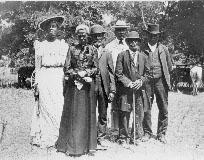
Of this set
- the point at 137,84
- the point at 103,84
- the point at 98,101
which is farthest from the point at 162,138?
the point at 103,84

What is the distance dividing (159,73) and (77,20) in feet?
38.8

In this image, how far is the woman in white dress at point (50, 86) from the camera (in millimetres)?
6641

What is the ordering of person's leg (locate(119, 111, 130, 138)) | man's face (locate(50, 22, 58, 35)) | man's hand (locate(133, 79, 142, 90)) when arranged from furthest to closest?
person's leg (locate(119, 111, 130, 138))
man's hand (locate(133, 79, 142, 90))
man's face (locate(50, 22, 58, 35))

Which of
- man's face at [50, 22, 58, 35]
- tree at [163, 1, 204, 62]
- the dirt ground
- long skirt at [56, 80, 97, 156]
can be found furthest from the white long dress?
tree at [163, 1, 204, 62]

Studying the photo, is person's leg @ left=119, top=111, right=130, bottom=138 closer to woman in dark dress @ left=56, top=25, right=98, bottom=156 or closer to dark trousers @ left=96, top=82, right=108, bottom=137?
dark trousers @ left=96, top=82, right=108, bottom=137

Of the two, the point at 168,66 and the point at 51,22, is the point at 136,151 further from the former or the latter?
the point at 51,22

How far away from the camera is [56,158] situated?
5.83 m

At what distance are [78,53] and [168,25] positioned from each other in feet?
52.1

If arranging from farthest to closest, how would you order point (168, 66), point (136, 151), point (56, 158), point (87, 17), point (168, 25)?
1. point (168, 25)
2. point (87, 17)
3. point (168, 66)
4. point (136, 151)
5. point (56, 158)

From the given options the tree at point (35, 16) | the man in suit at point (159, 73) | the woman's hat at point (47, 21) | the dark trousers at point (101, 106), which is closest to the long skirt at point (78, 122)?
the dark trousers at point (101, 106)

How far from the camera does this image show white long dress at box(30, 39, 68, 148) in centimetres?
665

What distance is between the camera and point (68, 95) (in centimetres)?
600

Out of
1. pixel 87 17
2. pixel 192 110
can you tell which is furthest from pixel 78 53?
pixel 87 17

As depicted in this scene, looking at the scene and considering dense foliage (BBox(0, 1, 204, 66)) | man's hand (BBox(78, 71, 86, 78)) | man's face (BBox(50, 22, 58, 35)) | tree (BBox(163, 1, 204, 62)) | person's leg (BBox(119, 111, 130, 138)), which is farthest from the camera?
tree (BBox(163, 1, 204, 62))
